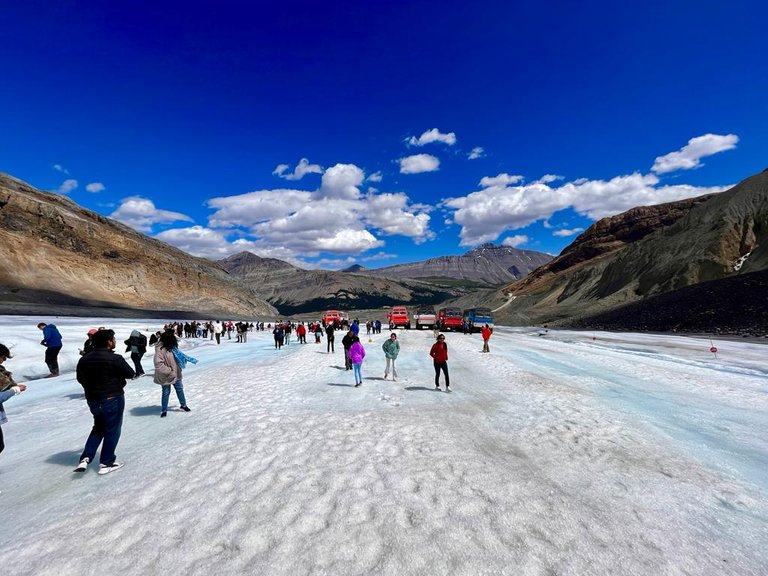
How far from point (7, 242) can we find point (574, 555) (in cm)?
8815

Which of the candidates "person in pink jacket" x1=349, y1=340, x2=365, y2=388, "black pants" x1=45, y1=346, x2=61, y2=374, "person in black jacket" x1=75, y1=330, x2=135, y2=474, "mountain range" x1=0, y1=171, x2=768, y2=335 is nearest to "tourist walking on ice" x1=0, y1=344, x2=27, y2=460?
"person in black jacket" x1=75, y1=330, x2=135, y2=474

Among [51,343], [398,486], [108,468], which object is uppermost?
[51,343]

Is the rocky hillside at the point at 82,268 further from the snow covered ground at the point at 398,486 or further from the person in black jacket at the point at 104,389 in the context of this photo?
the person in black jacket at the point at 104,389

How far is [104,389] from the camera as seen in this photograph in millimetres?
5684

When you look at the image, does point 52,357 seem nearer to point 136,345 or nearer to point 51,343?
point 51,343

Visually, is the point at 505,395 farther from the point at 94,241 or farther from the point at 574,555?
the point at 94,241

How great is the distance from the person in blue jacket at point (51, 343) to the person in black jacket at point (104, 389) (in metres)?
11.4

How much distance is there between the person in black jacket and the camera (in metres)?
5.62

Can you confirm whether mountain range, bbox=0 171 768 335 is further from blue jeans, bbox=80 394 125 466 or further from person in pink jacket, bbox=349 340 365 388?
blue jeans, bbox=80 394 125 466

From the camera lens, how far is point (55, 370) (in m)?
16.2

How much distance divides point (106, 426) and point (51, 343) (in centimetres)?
1239

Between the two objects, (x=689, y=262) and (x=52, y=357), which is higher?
(x=689, y=262)

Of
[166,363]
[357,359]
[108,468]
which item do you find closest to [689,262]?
[357,359]

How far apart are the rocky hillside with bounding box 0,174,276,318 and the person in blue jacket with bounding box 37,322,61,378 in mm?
39250
